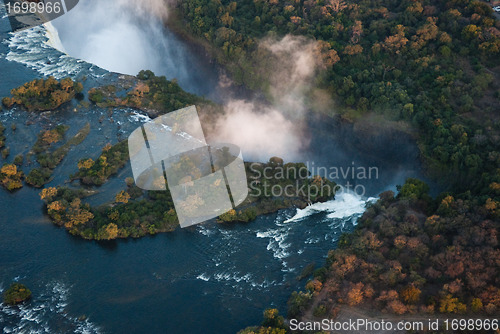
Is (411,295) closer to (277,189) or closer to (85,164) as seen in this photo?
(277,189)

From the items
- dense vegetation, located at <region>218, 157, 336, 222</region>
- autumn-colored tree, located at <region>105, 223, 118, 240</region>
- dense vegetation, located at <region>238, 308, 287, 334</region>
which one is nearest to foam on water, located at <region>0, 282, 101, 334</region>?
autumn-colored tree, located at <region>105, 223, 118, 240</region>

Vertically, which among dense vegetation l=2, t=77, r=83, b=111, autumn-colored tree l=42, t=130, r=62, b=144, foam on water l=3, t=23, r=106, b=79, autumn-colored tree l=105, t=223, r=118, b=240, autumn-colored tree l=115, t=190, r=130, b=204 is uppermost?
foam on water l=3, t=23, r=106, b=79

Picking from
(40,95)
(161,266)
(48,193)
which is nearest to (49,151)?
(48,193)

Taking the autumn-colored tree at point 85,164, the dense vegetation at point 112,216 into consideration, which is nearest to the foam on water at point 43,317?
the dense vegetation at point 112,216

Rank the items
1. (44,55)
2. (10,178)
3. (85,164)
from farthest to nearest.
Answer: (44,55) < (85,164) < (10,178)

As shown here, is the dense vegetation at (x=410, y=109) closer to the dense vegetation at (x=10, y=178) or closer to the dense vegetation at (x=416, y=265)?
the dense vegetation at (x=416, y=265)

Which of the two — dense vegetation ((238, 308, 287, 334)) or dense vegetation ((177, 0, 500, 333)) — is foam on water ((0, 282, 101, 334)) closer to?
dense vegetation ((238, 308, 287, 334))
